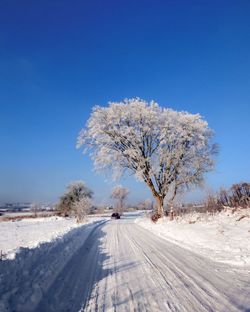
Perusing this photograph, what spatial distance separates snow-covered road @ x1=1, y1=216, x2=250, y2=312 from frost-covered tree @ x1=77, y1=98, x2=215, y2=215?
16.7m

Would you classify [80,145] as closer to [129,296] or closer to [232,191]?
[232,191]

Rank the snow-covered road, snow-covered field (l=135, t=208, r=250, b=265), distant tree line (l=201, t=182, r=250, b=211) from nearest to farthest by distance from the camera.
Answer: the snow-covered road
snow-covered field (l=135, t=208, r=250, b=265)
distant tree line (l=201, t=182, r=250, b=211)

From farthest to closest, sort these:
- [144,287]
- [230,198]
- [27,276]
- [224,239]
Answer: [230,198] < [224,239] < [27,276] < [144,287]

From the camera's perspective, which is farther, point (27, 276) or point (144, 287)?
point (27, 276)

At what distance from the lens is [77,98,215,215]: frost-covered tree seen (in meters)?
23.8

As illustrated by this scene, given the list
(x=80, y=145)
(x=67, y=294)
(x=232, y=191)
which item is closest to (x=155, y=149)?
(x=80, y=145)

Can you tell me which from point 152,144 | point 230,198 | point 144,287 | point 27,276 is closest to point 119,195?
point 152,144

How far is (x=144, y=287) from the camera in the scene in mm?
4812

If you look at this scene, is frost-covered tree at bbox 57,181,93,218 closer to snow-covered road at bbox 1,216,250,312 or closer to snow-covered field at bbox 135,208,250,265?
snow-covered field at bbox 135,208,250,265

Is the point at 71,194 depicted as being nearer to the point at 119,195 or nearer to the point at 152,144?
the point at 119,195

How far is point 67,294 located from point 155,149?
809 inches

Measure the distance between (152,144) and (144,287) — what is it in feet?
67.0

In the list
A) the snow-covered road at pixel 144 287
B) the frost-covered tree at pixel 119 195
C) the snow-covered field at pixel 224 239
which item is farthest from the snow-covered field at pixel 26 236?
the frost-covered tree at pixel 119 195

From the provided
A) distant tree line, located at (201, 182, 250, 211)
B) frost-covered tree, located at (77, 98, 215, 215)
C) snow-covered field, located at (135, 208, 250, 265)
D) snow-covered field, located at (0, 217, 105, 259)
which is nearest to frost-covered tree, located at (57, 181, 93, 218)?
snow-covered field, located at (0, 217, 105, 259)
